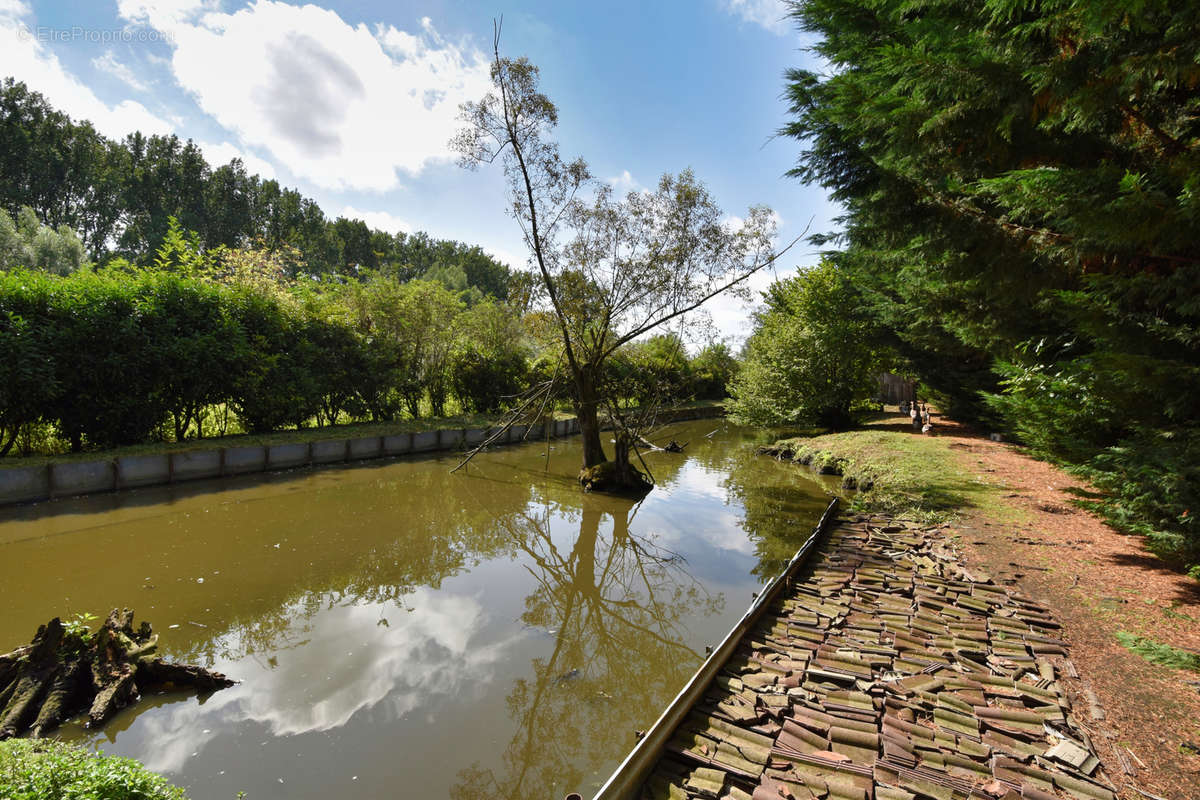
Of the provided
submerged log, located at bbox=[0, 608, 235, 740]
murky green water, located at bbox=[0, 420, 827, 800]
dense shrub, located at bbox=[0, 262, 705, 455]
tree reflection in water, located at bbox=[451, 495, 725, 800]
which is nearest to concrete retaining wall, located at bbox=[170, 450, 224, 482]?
murky green water, located at bbox=[0, 420, 827, 800]

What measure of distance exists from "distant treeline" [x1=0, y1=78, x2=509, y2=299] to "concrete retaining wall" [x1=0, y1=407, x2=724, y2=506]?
747 inches

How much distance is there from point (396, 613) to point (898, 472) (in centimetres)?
926

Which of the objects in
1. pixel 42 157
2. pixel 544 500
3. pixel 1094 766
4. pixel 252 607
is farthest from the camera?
pixel 42 157

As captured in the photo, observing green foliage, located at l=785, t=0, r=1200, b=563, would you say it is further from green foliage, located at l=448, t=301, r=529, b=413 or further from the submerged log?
green foliage, located at l=448, t=301, r=529, b=413

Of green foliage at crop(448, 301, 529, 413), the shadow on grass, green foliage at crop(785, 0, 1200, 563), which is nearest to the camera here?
green foliage at crop(785, 0, 1200, 563)

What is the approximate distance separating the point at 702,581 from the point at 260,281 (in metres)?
13.8

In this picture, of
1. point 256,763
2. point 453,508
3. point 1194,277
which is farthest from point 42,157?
point 1194,277

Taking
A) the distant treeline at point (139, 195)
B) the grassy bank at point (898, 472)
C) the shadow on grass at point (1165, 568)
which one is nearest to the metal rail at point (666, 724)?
the shadow on grass at point (1165, 568)

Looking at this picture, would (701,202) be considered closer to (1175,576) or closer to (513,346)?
(1175,576)

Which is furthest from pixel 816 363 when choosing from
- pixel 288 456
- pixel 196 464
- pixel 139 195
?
pixel 139 195

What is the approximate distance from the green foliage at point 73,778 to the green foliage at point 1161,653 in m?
5.85

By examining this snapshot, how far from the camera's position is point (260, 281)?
13.7 metres

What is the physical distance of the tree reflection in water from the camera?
3.22m

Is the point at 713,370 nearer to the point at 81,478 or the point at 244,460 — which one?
the point at 244,460
